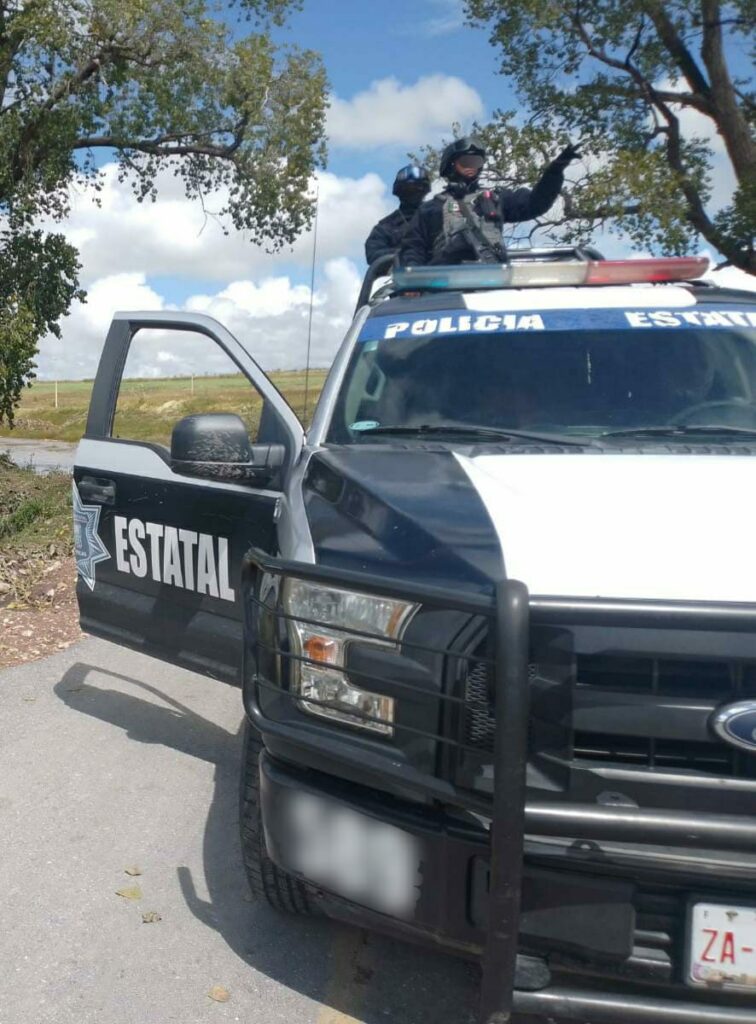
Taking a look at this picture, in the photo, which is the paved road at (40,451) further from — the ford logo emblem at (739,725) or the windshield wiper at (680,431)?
the ford logo emblem at (739,725)

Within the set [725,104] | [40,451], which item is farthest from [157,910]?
[40,451]

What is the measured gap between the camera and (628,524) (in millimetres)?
2275

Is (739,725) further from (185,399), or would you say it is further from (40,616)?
(40,616)

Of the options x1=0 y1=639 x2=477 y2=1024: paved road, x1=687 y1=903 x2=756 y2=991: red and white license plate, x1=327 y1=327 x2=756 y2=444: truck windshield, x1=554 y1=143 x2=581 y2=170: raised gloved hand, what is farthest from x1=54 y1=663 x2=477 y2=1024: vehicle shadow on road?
x1=554 y1=143 x2=581 y2=170: raised gloved hand

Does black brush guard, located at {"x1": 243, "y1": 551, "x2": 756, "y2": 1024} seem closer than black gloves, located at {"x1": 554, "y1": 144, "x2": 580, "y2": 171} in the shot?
Yes

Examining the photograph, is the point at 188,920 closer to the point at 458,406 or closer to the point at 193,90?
the point at 458,406

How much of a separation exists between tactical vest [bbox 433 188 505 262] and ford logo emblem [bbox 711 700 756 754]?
3.37 m

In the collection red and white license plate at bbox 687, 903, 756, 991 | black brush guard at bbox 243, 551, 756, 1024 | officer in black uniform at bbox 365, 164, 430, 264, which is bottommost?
red and white license plate at bbox 687, 903, 756, 991

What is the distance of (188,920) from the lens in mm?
3174

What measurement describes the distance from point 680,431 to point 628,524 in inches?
41.1

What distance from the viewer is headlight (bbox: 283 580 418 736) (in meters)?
2.20

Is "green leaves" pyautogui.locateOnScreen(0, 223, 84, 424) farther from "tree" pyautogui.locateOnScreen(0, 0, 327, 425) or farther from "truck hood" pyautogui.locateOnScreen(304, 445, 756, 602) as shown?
"truck hood" pyautogui.locateOnScreen(304, 445, 756, 602)

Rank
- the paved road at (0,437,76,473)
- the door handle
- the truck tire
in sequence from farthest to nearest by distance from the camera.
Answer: the paved road at (0,437,76,473)
the door handle
the truck tire

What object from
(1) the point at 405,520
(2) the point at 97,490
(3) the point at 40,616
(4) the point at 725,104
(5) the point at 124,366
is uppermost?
(4) the point at 725,104
